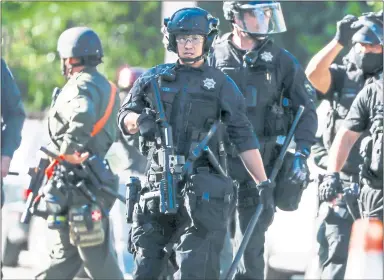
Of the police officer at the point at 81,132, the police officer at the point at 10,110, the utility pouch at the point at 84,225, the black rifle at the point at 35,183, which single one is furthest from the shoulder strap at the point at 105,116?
the police officer at the point at 10,110

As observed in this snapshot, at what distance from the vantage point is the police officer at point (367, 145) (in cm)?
1102

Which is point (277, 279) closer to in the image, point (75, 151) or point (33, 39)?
point (75, 151)

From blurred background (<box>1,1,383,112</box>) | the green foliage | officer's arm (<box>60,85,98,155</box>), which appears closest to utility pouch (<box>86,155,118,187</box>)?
officer's arm (<box>60,85,98,155</box>)

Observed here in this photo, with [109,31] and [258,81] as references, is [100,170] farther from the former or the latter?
[109,31]

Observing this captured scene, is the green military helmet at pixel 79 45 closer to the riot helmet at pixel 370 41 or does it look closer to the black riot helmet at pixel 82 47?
the black riot helmet at pixel 82 47

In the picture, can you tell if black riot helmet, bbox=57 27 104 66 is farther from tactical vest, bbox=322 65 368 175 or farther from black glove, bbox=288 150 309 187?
tactical vest, bbox=322 65 368 175

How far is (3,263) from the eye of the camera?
14.9m

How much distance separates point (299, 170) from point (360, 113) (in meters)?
0.62

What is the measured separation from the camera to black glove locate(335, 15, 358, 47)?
12.2m

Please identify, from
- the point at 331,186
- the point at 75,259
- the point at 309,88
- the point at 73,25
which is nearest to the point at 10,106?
the point at 75,259

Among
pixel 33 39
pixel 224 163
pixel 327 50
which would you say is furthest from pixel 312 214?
pixel 33 39

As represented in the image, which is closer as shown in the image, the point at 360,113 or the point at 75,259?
the point at 360,113

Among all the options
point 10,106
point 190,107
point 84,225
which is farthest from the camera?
point 84,225

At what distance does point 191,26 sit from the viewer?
387 inches
